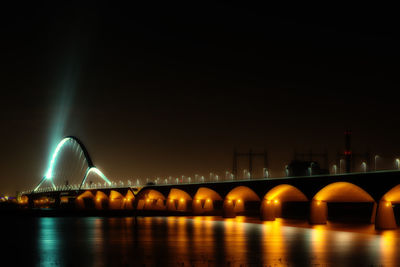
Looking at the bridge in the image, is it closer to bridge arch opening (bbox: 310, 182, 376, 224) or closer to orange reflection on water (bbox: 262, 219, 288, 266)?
bridge arch opening (bbox: 310, 182, 376, 224)

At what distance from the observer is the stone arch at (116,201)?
14625 centimetres

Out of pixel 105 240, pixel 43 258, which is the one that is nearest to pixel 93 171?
pixel 105 240

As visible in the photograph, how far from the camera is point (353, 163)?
105625 millimetres

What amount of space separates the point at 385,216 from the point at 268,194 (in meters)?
23.1

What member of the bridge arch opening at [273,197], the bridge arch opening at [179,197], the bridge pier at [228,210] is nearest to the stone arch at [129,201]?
the bridge arch opening at [179,197]

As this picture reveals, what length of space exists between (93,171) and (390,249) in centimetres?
12431

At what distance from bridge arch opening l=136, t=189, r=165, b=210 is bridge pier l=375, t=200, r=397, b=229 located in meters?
70.4

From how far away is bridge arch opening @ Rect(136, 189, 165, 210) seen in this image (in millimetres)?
126562

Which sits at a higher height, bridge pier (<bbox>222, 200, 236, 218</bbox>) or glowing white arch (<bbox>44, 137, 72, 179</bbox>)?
glowing white arch (<bbox>44, 137, 72, 179</bbox>)

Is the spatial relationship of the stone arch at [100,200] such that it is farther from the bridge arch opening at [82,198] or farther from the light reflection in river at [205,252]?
the light reflection in river at [205,252]

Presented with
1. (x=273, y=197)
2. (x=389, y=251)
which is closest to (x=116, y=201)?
(x=273, y=197)

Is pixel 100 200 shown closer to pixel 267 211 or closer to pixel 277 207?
pixel 277 207

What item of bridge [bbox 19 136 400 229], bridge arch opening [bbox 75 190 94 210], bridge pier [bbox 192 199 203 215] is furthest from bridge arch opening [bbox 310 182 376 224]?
bridge arch opening [bbox 75 190 94 210]

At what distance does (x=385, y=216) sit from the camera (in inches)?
2276
